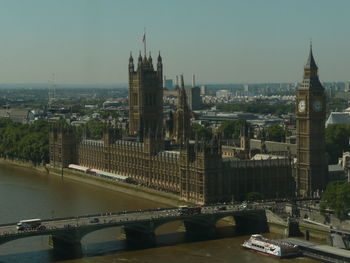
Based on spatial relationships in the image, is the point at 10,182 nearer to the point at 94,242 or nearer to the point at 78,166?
the point at 78,166

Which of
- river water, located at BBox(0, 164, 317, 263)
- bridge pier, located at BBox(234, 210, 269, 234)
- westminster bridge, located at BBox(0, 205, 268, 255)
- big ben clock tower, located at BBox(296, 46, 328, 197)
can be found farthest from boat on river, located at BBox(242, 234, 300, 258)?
big ben clock tower, located at BBox(296, 46, 328, 197)

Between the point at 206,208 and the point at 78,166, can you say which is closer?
the point at 206,208

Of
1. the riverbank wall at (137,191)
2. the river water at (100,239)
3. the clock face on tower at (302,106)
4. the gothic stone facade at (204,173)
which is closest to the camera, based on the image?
the river water at (100,239)

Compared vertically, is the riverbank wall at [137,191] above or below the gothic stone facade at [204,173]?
below

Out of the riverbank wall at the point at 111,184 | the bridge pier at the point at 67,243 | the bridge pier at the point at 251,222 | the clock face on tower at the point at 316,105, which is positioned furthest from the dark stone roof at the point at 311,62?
the bridge pier at the point at 67,243

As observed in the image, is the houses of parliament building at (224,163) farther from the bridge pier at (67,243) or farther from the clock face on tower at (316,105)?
the bridge pier at (67,243)

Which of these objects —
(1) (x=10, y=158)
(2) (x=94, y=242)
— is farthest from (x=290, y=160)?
(1) (x=10, y=158)
